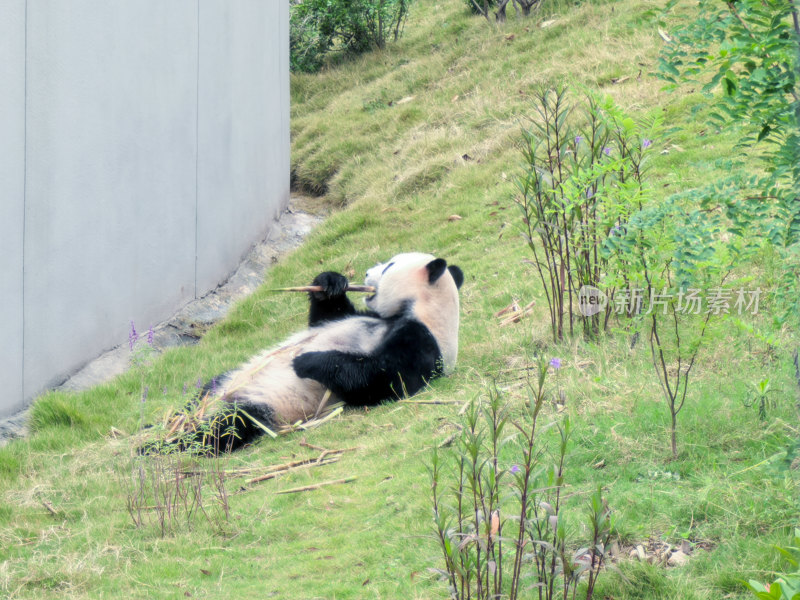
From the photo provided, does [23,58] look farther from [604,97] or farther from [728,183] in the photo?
[728,183]

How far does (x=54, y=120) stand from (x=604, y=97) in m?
3.84

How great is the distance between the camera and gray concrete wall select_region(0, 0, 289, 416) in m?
5.47

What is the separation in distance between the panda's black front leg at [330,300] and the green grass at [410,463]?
0.94 meters

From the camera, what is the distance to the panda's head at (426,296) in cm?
527

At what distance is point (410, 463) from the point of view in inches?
151

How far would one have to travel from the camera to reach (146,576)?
312cm

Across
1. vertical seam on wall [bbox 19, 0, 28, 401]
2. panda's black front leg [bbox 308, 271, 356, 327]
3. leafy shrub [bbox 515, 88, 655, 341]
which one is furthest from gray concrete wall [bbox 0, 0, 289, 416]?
leafy shrub [bbox 515, 88, 655, 341]

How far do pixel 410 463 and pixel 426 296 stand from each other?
1.70 meters

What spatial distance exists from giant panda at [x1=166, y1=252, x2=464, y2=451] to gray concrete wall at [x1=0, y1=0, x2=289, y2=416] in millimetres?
1534

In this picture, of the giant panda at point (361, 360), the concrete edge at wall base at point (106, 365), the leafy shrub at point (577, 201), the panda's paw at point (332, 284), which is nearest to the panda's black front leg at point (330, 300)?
the panda's paw at point (332, 284)

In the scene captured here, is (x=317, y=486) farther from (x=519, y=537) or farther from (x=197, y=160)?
(x=197, y=160)

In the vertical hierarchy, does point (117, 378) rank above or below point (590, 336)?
below

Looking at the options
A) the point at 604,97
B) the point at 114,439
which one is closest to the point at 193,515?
the point at 114,439

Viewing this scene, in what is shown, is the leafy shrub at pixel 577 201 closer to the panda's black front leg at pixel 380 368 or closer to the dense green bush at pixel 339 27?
the panda's black front leg at pixel 380 368
